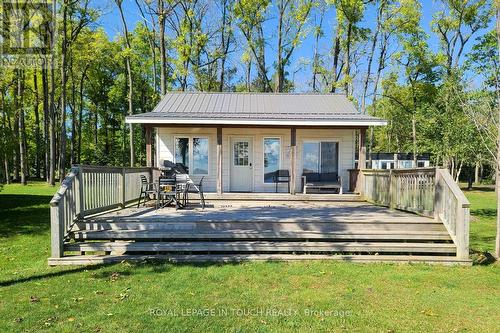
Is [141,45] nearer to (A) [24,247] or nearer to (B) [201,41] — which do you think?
(B) [201,41]

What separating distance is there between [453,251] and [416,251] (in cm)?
61

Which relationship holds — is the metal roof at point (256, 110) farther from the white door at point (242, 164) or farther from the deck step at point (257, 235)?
the deck step at point (257, 235)

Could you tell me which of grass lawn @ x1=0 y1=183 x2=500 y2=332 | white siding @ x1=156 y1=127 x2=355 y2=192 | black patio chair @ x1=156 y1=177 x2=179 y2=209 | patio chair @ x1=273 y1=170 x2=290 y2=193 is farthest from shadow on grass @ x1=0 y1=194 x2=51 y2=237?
patio chair @ x1=273 y1=170 x2=290 y2=193

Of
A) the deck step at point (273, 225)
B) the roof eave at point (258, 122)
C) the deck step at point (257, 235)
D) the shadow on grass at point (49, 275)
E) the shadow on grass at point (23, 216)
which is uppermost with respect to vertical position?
the roof eave at point (258, 122)

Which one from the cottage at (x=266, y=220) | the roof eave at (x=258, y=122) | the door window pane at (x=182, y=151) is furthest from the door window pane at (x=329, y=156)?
the door window pane at (x=182, y=151)

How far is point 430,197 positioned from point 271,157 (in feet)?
21.1

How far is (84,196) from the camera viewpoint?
6398 millimetres

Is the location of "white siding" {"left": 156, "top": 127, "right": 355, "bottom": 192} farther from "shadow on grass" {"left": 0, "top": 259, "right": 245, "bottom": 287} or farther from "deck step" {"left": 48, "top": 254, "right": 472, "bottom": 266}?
"shadow on grass" {"left": 0, "top": 259, "right": 245, "bottom": 287}

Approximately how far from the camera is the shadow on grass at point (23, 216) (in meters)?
8.34

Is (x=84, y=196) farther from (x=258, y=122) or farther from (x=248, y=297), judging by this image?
(x=258, y=122)

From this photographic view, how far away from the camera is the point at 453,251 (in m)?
5.86

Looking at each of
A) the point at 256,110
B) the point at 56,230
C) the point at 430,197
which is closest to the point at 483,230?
the point at 430,197

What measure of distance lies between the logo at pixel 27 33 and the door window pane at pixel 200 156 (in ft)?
31.1

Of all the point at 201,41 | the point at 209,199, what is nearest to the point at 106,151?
the point at 201,41
